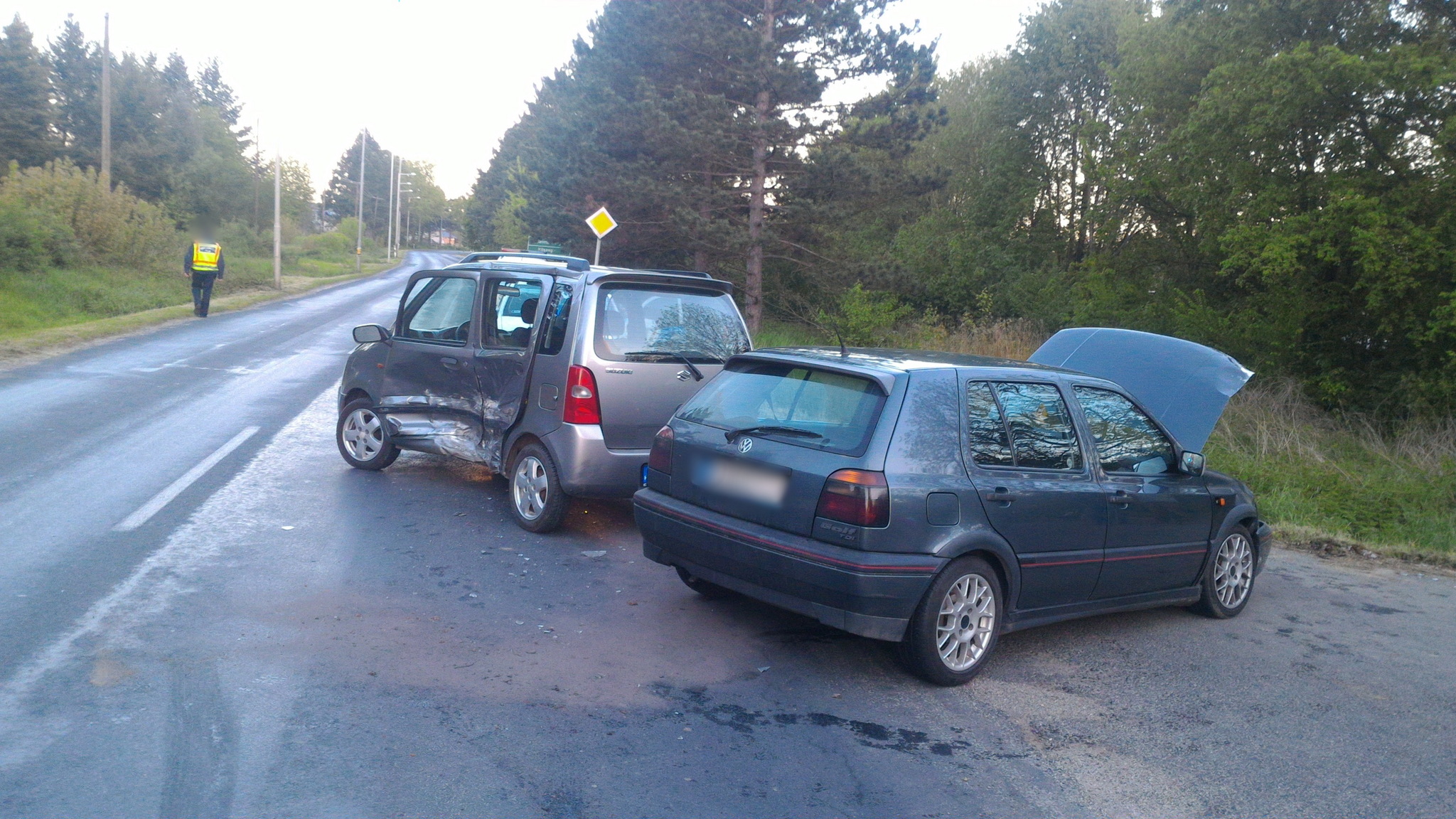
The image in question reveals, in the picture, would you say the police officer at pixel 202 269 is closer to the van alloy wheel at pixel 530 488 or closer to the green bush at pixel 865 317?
the green bush at pixel 865 317

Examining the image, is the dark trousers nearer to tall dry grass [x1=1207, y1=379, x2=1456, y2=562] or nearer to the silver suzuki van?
the silver suzuki van

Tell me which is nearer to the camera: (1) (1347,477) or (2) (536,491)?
(2) (536,491)

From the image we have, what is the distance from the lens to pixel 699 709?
177 inches

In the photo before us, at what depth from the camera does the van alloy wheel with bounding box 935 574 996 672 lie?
494cm

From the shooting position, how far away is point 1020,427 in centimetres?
535

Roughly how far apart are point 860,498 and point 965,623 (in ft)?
2.91

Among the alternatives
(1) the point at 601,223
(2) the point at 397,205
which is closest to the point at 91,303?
(1) the point at 601,223

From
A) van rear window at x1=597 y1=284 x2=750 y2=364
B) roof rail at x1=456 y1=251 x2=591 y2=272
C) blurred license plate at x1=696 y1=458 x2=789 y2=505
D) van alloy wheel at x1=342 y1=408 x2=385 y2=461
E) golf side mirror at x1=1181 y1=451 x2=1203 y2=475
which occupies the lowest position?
van alloy wheel at x1=342 y1=408 x2=385 y2=461

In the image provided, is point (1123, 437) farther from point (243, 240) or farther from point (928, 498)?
point (243, 240)

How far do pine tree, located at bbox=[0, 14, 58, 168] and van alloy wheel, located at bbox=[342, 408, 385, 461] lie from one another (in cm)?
5521

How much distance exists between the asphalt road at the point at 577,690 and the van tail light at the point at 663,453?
82 cm

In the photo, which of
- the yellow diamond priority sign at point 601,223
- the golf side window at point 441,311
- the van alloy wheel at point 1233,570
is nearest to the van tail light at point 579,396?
the golf side window at point 441,311

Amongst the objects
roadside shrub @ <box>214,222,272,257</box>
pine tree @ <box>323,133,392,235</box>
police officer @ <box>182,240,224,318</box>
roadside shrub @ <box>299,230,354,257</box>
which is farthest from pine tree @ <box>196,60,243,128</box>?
police officer @ <box>182,240,224,318</box>

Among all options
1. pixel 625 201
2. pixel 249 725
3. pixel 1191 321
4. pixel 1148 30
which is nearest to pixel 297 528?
pixel 249 725
